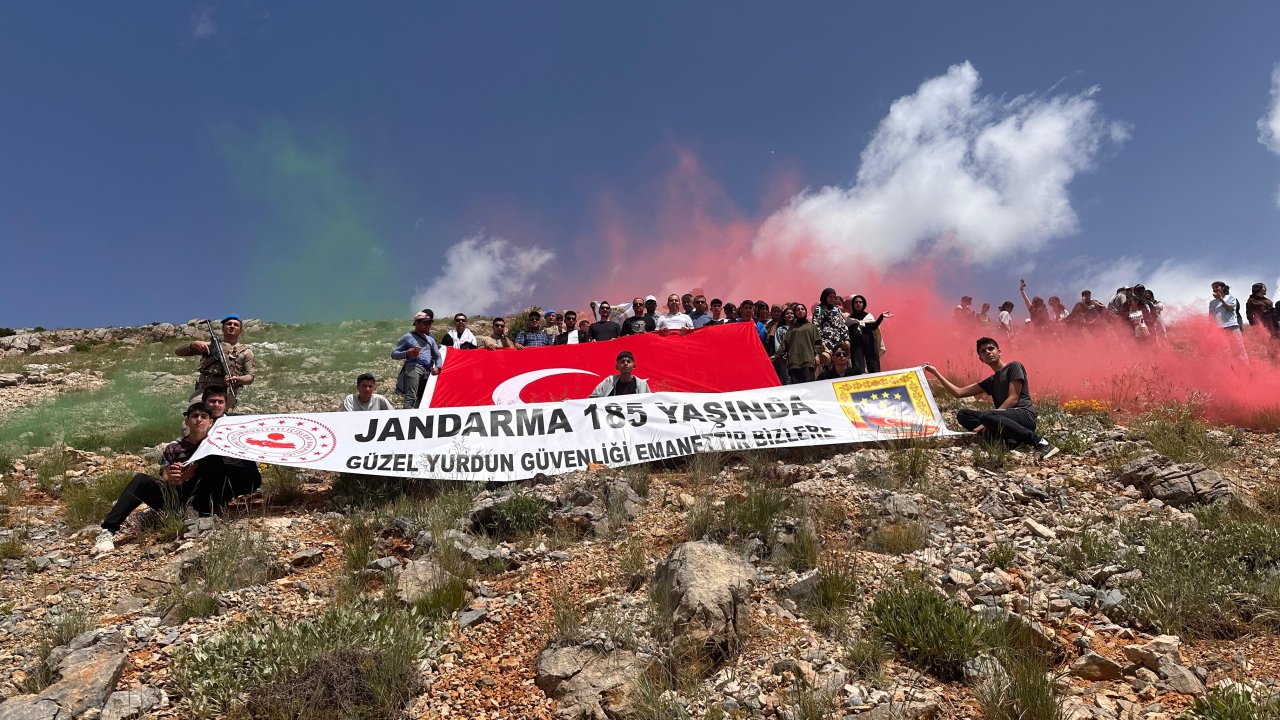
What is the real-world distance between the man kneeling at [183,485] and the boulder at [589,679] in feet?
14.9

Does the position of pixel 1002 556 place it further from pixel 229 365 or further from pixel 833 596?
pixel 229 365

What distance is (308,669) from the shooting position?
362 cm

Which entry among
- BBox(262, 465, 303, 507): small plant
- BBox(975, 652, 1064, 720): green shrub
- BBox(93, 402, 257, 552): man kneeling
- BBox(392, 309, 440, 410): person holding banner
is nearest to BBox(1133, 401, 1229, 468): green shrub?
BBox(975, 652, 1064, 720): green shrub

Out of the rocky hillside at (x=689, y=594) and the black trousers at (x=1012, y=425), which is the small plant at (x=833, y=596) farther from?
the black trousers at (x=1012, y=425)

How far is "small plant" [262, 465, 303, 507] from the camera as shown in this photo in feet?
23.7

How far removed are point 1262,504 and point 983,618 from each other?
13.7 feet

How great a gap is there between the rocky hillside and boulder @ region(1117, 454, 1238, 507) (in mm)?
30

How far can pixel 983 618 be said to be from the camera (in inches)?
158

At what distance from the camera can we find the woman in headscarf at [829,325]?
35.8 feet

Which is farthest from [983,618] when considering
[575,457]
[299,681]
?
[575,457]

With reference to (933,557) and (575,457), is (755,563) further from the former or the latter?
(575,457)

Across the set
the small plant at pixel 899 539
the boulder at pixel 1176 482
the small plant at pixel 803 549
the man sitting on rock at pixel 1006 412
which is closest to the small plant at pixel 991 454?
the man sitting on rock at pixel 1006 412

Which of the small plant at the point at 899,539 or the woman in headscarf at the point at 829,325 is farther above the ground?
the woman in headscarf at the point at 829,325

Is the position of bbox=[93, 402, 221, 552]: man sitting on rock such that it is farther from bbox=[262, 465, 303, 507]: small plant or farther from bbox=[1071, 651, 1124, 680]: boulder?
bbox=[1071, 651, 1124, 680]: boulder
